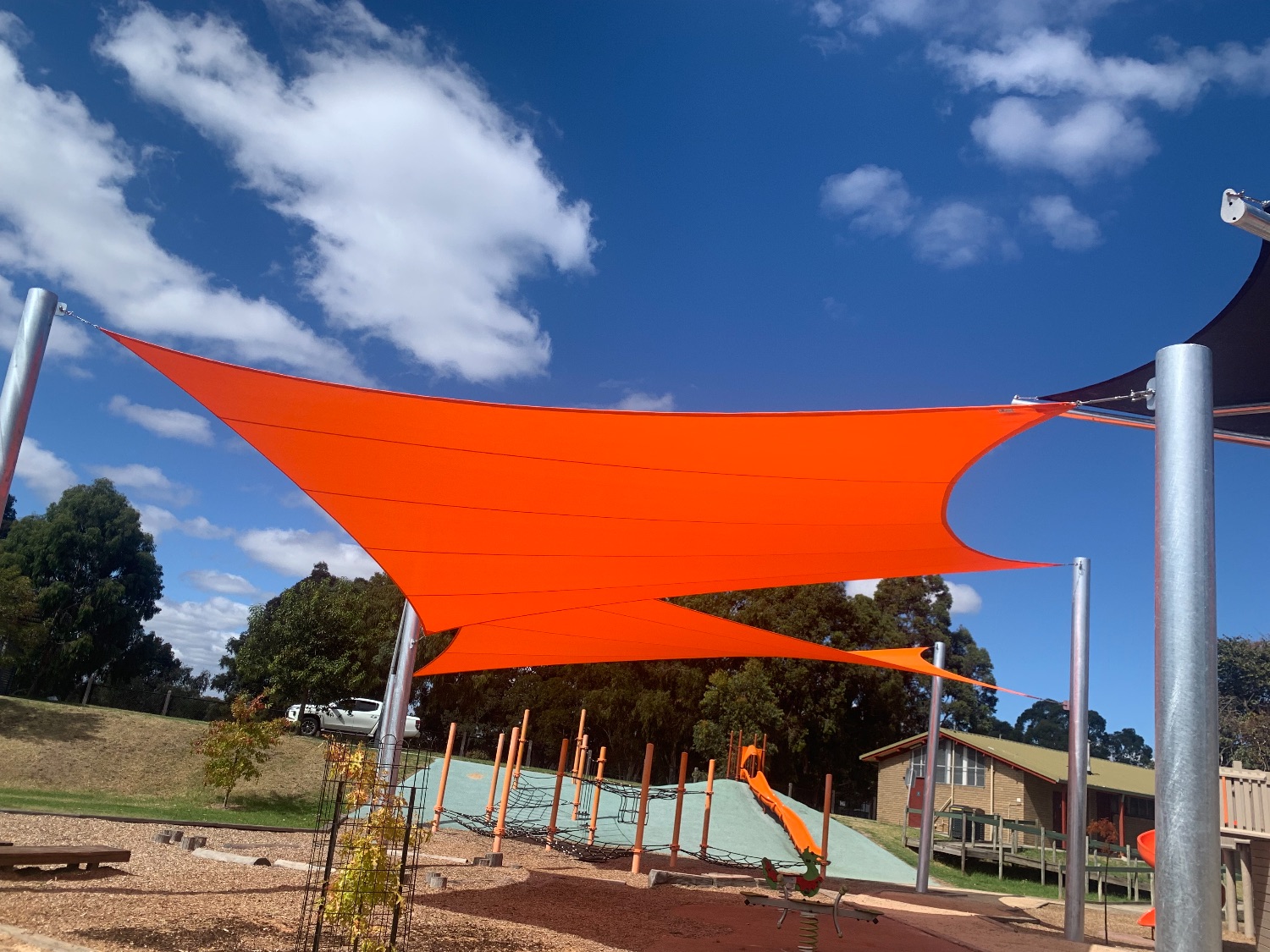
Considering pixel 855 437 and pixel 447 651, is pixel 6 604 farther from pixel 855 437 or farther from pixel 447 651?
pixel 855 437

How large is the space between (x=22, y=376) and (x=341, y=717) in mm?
18685

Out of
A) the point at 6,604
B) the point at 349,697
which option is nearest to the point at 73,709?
the point at 6,604

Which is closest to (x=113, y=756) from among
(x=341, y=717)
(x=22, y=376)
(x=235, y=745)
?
(x=341, y=717)

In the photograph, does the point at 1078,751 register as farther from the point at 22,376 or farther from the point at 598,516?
the point at 22,376

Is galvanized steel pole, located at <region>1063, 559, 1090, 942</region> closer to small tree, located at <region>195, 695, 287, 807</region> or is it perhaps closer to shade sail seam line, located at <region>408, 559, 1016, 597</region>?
shade sail seam line, located at <region>408, 559, 1016, 597</region>

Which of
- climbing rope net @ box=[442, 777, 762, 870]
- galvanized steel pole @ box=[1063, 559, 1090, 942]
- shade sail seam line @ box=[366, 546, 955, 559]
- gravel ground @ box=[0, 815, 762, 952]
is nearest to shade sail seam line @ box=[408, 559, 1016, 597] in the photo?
shade sail seam line @ box=[366, 546, 955, 559]

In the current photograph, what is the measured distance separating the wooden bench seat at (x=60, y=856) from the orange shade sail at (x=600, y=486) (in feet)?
8.64

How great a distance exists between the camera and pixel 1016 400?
3543 mm

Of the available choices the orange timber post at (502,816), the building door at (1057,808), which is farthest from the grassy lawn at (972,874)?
the orange timber post at (502,816)

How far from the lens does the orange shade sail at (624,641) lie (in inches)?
307

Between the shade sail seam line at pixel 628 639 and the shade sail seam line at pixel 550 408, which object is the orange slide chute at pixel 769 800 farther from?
the shade sail seam line at pixel 550 408

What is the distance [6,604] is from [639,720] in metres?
18.0

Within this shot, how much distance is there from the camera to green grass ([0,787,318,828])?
11.1m

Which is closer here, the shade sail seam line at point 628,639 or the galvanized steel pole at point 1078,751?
the shade sail seam line at point 628,639
